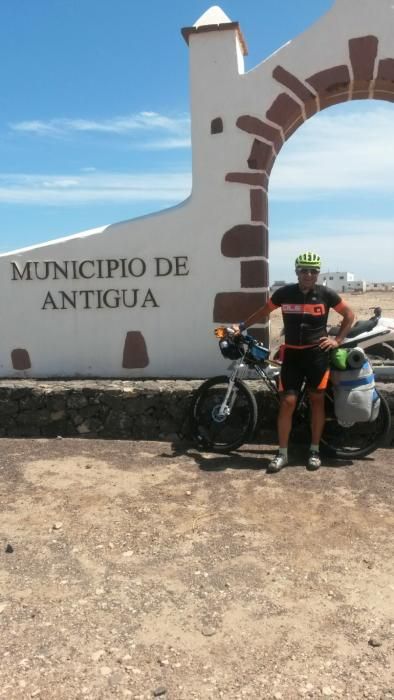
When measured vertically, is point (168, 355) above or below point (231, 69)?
below

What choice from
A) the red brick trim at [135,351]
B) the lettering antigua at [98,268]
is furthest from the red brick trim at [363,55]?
the red brick trim at [135,351]

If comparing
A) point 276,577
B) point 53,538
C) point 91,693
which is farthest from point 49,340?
point 91,693

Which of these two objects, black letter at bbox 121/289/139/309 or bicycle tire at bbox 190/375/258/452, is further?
black letter at bbox 121/289/139/309

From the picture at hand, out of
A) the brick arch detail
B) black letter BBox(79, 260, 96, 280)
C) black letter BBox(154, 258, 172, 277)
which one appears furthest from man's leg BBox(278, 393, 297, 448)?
black letter BBox(79, 260, 96, 280)

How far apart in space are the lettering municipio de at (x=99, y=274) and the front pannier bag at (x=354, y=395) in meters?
1.83

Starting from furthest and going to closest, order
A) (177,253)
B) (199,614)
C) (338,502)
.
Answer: (177,253) < (338,502) < (199,614)

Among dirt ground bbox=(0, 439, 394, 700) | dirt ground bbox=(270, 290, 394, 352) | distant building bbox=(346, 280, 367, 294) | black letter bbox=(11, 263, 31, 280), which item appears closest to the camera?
dirt ground bbox=(0, 439, 394, 700)

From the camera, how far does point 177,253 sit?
565 centimetres

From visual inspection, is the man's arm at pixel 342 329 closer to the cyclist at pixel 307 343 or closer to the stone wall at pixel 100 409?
the cyclist at pixel 307 343

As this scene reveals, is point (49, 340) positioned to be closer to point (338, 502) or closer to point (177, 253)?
point (177, 253)

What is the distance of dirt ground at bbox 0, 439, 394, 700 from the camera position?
7.41 ft

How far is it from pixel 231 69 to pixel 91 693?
4.94 metres

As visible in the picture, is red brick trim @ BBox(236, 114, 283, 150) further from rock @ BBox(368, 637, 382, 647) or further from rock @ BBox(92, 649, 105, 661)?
rock @ BBox(92, 649, 105, 661)

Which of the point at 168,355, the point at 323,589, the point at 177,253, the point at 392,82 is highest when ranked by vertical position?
the point at 392,82
